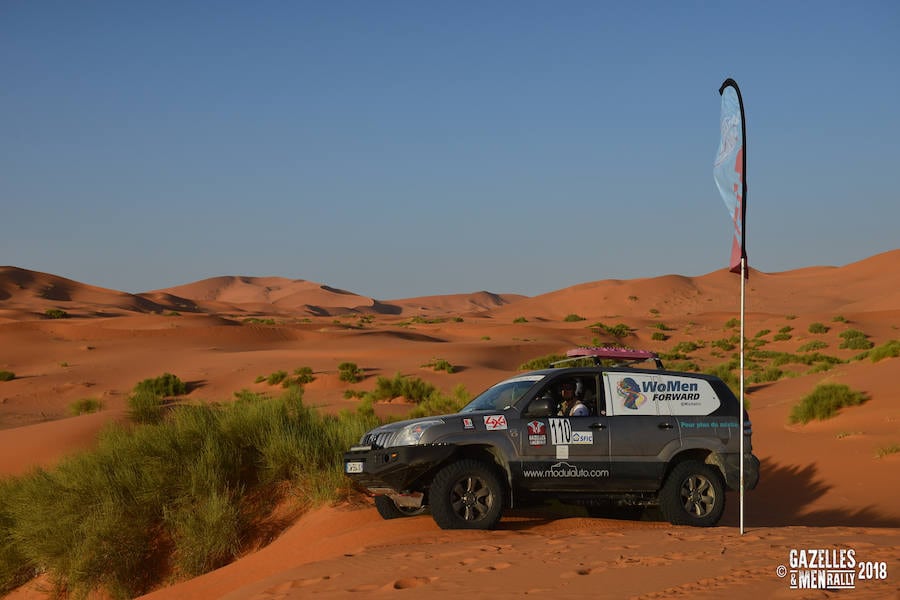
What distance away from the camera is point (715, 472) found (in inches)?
451

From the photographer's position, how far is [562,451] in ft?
35.8

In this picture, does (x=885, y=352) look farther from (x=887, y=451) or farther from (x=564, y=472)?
(x=564, y=472)

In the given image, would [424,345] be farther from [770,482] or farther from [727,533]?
[727,533]

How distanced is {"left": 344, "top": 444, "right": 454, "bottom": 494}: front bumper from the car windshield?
3.50 feet

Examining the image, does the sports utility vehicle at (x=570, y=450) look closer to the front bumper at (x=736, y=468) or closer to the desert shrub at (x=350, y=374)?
→ the front bumper at (x=736, y=468)

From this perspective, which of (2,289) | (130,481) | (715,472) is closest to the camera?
(715,472)

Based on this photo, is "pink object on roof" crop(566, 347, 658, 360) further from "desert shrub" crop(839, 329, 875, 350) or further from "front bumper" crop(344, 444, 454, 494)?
"desert shrub" crop(839, 329, 875, 350)

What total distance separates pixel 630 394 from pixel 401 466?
2.87 meters

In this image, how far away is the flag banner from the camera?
9688 mm

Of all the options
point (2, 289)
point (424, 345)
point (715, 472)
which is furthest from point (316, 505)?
point (2, 289)

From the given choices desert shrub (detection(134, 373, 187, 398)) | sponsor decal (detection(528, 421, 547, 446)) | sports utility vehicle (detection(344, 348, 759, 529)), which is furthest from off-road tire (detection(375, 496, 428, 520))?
desert shrub (detection(134, 373, 187, 398))

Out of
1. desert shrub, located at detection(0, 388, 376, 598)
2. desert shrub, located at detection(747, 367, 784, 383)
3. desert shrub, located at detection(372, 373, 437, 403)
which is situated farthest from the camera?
desert shrub, located at detection(747, 367, 784, 383)

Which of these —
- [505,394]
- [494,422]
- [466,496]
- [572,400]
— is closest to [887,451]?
[572,400]

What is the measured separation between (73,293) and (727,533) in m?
125
